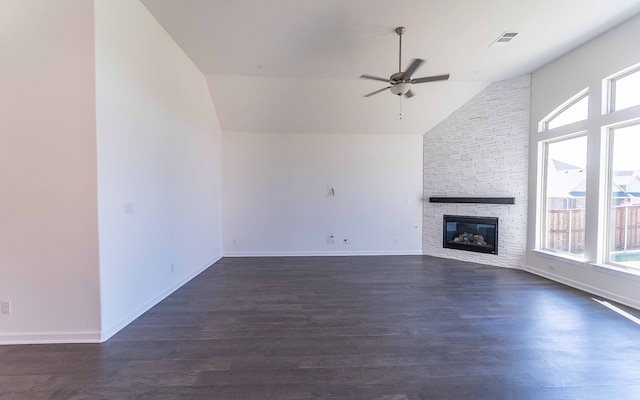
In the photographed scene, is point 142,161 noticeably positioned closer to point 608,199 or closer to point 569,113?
point 608,199

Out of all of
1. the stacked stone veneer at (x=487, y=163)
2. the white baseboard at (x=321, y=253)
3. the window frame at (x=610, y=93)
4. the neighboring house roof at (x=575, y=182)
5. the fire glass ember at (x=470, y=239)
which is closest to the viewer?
the neighboring house roof at (x=575, y=182)

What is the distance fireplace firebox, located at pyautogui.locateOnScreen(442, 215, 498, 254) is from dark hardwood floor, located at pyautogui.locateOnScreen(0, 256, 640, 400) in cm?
157

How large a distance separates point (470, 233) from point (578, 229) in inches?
71.1

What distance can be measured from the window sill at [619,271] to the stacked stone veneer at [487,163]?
4.35ft

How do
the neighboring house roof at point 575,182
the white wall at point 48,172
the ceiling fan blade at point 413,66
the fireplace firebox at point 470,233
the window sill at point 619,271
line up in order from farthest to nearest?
the fireplace firebox at point 470,233
the neighboring house roof at point 575,182
the window sill at point 619,271
the ceiling fan blade at point 413,66
the white wall at point 48,172

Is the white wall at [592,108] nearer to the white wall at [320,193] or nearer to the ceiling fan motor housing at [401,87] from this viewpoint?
the white wall at [320,193]

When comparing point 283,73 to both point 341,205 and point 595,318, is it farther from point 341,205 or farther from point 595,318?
point 595,318

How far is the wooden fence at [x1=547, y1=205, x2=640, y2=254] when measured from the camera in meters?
3.42

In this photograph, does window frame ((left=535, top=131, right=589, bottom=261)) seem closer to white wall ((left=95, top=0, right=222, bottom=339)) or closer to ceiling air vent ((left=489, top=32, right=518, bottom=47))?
ceiling air vent ((left=489, top=32, right=518, bottom=47))

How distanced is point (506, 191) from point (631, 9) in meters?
2.93

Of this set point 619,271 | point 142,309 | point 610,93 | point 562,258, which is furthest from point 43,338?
point 610,93

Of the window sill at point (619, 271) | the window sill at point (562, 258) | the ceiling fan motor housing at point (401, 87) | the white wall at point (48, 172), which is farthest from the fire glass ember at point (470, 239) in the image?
the white wall at point (48, 172)

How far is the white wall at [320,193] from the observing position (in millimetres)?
6070

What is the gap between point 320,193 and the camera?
20.4ft
